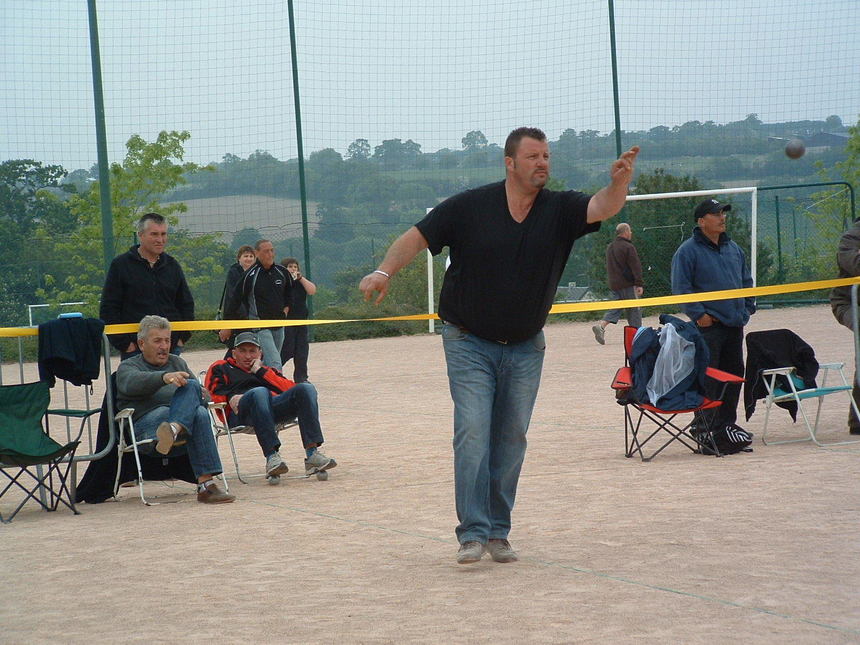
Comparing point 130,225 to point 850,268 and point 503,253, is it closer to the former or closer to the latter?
point 850,268

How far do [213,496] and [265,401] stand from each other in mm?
923

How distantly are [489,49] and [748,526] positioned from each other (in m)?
20.7

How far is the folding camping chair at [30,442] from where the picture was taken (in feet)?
24.0

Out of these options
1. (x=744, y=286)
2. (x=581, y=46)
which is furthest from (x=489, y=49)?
(x=744, y=286)

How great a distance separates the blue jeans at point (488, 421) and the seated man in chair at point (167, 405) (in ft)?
8.25

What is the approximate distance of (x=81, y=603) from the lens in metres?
5.04

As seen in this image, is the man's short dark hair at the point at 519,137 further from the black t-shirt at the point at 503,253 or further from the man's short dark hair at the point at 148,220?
the man's short dark hair at the point at 148,220

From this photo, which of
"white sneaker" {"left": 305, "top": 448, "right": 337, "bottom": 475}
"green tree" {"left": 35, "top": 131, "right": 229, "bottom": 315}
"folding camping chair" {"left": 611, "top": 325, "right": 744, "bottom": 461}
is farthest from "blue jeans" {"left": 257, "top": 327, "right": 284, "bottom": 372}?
"green tree" {"left": 35, "top": 131, "right": 229, "bottom": 315}

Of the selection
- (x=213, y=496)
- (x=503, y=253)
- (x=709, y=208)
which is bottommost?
(x=213, y=496)

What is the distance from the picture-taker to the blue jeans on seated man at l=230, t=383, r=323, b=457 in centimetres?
823

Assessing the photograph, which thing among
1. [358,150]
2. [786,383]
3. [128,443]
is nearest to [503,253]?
[128,443]

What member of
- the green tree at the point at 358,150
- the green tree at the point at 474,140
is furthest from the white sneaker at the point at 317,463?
the green tree at the point at 474,140

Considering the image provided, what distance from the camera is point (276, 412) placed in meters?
8.43

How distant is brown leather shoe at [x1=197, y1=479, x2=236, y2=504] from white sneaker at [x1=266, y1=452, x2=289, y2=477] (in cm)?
54
